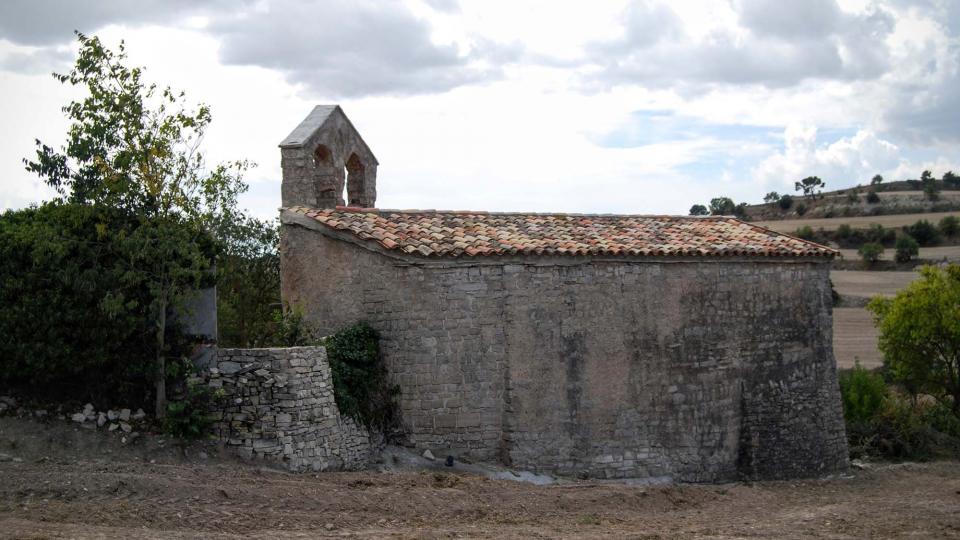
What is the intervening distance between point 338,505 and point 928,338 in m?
22.7

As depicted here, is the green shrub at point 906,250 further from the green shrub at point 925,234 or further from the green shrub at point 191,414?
the green shrub at point 191,414

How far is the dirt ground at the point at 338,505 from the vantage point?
34.0 ft

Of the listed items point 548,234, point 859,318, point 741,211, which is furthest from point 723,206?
point 548,234

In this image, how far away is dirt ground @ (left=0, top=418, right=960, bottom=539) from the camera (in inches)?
408

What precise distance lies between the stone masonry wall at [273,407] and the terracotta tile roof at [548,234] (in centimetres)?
255

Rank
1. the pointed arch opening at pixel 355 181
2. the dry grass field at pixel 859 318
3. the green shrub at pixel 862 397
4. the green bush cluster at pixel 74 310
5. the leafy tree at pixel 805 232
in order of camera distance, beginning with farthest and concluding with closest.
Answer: the leafy tree at pixel 805 232, the dry grass field at pixel 859 318, the green shrub at pixel 862 397, the pointed arch opening at pixel 355 181, the green bush cluster at pixel 74 310

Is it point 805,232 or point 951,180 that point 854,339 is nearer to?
point 805,232

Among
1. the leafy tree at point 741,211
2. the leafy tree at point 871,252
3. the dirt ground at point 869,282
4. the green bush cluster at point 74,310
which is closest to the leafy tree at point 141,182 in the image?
the green bush cluster at point 74,310

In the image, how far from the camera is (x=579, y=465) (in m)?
15.1

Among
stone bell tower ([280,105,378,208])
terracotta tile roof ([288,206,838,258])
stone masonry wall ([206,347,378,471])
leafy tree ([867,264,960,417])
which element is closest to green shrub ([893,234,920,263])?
leafy tree ([867,264,960,417])

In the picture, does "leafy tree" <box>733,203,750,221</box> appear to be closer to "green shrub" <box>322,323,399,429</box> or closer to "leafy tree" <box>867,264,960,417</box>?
"leafy tree" <box>867,264,960,417</box>

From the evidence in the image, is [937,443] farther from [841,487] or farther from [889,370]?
[889,370]

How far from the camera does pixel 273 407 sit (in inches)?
511

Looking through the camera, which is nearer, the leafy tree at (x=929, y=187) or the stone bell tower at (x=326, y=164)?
the stone bell tower at (x=326, y=164)
